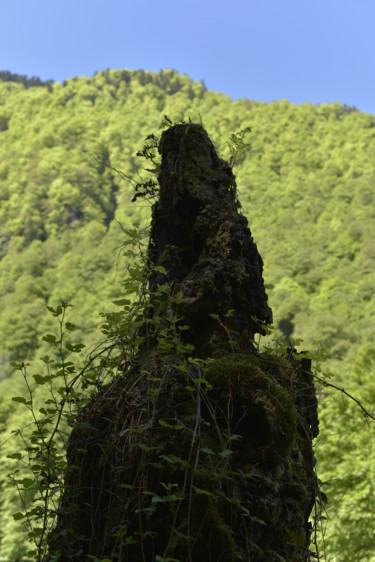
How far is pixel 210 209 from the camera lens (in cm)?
357

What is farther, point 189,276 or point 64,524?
point 189,276

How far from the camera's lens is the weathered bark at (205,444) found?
2318mm

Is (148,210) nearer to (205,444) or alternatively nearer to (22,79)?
(205,444)

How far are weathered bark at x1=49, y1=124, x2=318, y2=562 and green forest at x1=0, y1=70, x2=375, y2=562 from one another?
12963mm

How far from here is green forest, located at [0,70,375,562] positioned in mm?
27859

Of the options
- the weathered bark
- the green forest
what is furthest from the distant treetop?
the weathered bark

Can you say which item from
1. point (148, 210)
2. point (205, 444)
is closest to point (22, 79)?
point (148, 210)

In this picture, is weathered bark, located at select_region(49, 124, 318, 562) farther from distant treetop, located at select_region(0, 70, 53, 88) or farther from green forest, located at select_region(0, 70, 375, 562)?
distant treetop, located at select_region(0, 70, 53, 88)

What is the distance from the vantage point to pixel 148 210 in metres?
36.7

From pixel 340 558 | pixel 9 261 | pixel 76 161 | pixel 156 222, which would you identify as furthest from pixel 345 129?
pixel 156 222

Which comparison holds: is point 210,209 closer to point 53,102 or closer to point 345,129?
point 345,129

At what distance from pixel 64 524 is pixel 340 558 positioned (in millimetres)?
14215

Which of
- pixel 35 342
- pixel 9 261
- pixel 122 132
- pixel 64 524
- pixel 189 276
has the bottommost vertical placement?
pixel 64 524

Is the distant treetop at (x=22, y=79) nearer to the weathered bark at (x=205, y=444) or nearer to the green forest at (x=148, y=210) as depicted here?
the green forest at (x=148, y=210)
